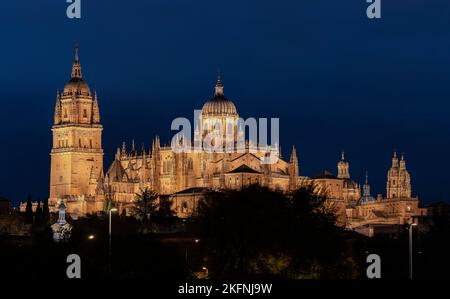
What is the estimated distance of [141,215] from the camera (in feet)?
498

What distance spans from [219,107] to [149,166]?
8655 mm

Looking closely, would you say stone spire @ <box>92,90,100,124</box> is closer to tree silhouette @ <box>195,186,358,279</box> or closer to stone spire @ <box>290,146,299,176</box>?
stone spire @ <box>290,146,299,176</box>

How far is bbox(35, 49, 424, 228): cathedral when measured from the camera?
163m

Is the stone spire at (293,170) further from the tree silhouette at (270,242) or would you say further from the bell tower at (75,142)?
the tree silhouette at (270,242)

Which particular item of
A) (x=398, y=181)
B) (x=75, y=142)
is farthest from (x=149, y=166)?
(x=398, y=181)

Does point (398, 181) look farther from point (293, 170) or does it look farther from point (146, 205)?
point (146, 205)

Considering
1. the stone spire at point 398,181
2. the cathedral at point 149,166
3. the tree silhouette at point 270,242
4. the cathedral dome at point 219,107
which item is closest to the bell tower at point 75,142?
the cathedral at point 149,166

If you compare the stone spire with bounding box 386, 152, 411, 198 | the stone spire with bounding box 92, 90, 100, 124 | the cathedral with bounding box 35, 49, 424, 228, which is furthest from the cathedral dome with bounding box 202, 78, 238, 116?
the stone spire with bounding box 386, 152, 411, 198

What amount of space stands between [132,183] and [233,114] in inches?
454

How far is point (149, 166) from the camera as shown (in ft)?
554

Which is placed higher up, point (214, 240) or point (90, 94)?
point (90, 94)

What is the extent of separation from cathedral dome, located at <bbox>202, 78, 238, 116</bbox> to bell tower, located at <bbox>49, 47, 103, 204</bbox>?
1113 centimetres
